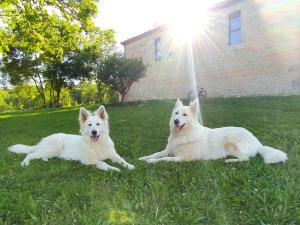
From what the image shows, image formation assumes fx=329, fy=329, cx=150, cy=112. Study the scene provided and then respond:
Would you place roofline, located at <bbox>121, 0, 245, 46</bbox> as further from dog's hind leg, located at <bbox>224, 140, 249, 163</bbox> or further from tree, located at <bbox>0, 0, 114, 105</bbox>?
dog's hind leg, located at <bbox>224, 140, 249, 163</bbox>

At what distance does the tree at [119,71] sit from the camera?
71.4 feet

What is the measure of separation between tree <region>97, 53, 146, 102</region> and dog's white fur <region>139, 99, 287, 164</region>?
15.7 meters

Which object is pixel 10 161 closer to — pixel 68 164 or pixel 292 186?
pixel 68 164

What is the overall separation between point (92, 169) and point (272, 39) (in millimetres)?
17307

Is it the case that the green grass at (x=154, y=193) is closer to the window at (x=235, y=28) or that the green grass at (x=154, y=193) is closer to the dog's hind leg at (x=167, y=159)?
the dog's hind leg at (x=167, y=159)

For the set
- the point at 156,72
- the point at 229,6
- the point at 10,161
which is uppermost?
the point at 229,6

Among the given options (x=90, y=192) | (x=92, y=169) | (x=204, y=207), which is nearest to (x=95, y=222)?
(x=90, y=192)

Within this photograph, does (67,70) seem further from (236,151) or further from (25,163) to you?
(236,151)

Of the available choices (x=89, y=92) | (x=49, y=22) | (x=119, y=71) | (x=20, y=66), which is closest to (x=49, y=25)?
(x=49, y=22)

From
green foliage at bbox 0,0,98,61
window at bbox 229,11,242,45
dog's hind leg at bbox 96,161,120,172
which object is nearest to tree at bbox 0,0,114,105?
green foliage at bbox 0,0,98,61

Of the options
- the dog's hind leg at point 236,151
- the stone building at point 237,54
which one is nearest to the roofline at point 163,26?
the stone building at point 237,54

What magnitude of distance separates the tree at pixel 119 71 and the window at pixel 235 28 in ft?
21.1

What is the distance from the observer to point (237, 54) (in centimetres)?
2200

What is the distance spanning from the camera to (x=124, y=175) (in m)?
5.40
